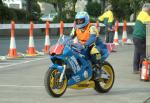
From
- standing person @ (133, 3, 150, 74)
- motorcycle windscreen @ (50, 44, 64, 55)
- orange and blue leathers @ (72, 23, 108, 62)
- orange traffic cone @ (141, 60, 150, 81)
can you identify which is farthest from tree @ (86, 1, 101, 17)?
motorcycle windscreen @ (50, 44, 64, 55)

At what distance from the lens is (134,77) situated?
13352 mm

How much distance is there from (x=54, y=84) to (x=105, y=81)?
4.63ft

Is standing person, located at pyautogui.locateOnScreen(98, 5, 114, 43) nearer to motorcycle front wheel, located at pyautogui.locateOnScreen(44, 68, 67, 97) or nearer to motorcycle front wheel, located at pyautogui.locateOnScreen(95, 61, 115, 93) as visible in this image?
motorcycle front wheel, located at pyautogui.locateOnScreen(95, 61, 115, 93)

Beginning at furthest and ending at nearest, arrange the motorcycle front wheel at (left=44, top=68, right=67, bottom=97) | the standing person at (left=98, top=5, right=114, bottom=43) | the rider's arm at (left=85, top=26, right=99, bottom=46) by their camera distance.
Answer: the standing person at (left=98, top=5, right=114, bottom=43) < the rider's arm at (left=85, top=26, right=99, bottom=46) < the motorcycle front wheel at (left=44, top=68, right=67, bottom=97)

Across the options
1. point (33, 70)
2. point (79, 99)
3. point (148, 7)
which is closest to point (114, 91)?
point (79, 99)

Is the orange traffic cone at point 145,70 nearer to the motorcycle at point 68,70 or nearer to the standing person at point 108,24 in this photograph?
the motorcycle at point 68,70

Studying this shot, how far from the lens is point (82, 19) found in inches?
410

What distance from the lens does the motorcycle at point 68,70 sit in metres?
9.87

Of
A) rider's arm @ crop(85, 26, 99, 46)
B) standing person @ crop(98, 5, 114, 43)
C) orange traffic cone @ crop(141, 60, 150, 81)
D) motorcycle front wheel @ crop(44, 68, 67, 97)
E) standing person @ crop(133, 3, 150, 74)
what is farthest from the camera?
standing person @ crop(98, 5, 114, 43)

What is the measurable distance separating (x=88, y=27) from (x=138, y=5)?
3510 centimetres

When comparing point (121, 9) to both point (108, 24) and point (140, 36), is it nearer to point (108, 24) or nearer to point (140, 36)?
point (108, 24)

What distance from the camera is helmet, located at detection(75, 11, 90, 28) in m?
10.4

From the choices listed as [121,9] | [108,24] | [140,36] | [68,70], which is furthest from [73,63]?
[121,9]

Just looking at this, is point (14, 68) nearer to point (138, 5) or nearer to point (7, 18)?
point (7, 18)
